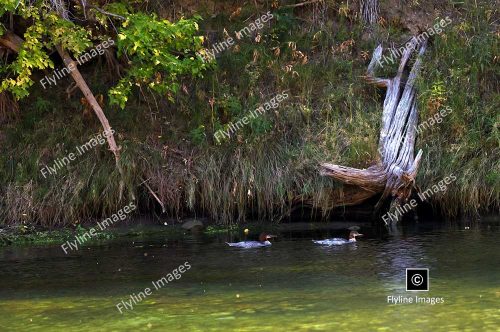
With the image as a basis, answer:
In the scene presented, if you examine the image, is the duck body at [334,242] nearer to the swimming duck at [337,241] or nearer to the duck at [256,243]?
the swimming duck at [337,241]

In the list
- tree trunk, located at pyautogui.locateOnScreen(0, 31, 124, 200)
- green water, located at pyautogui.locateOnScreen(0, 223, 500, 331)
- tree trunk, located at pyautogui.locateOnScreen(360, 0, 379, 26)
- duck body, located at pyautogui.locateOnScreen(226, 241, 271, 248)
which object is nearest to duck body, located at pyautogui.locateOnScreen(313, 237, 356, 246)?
green water, located at pyautogui.locateOnScreen(0, 223, 500, 331)

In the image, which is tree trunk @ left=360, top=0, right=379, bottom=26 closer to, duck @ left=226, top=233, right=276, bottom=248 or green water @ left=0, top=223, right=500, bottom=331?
green water @ left=0, top=223, right=500, bottom=331

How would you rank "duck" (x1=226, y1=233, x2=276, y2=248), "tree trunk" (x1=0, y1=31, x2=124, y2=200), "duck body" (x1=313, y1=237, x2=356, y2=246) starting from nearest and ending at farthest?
"duck body" (x1=313, y1=237, x2=356, y2=246), "duck" (x1=226, y1=233, x2=276, y2=248), "tree trunk" (x1=0, y1=31, x2=124, y2=200)

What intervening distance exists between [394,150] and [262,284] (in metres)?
5.64

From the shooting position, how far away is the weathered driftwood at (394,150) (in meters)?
13.9

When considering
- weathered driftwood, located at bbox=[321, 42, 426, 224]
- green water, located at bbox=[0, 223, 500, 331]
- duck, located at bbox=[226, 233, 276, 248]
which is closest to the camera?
green water, located at bbox=[0, 223, 500, 331]

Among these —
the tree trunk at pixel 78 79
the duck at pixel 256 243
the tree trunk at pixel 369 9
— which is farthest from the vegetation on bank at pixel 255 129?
the duck at pixel 256 243

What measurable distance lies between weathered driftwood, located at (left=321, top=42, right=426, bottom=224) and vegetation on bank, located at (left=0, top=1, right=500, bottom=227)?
26 centimetres

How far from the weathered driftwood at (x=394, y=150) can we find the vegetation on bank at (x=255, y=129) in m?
0.26

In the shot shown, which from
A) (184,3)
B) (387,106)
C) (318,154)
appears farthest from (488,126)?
(184,3)

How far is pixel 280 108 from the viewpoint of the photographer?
15.8m

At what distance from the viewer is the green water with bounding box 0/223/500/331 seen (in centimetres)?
800

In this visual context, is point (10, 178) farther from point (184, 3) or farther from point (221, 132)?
point (184, 3)

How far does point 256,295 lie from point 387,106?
290 inches
